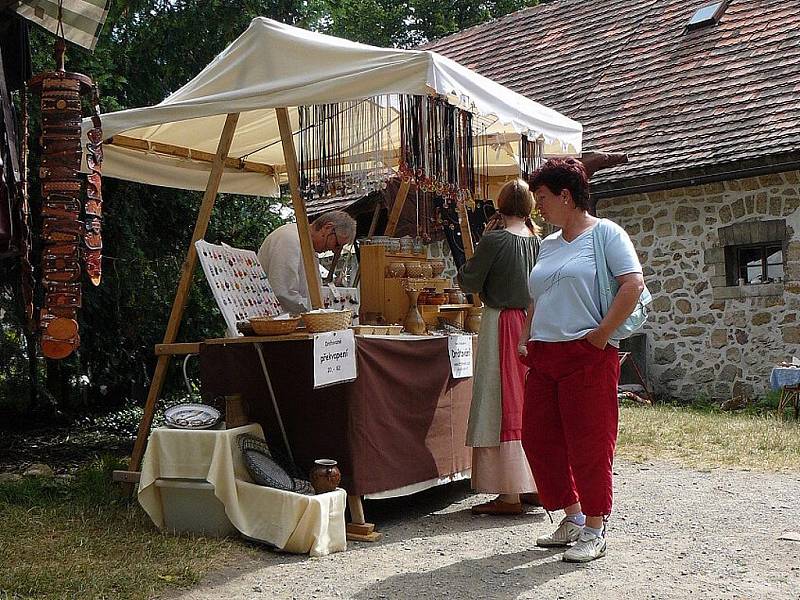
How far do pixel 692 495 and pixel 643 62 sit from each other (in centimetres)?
842

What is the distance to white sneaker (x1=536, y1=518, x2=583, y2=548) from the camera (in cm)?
417

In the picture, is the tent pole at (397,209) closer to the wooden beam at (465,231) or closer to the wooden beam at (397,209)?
the wooden beam at (397,209)

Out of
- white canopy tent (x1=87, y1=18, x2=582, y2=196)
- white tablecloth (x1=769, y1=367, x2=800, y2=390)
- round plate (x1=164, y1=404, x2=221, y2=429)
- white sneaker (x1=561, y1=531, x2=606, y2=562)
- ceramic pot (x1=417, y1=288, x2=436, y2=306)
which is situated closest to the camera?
white sneaker (x1=561, y1=531, x2=606, y2=562)

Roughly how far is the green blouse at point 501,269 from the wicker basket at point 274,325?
3.17 feet

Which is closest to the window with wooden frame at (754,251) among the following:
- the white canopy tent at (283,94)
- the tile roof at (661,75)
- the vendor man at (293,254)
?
the tile roof at (661,75)

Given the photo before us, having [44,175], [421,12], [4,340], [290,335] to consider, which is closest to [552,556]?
[290,335]

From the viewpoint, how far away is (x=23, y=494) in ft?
18.0

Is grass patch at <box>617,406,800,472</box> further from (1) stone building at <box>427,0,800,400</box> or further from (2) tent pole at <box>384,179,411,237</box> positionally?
(2) tent pole at <box>384,179,411,237</box>

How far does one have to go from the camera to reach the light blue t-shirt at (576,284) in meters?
3.89

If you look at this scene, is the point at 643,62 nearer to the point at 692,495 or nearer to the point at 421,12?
the point at 692,495

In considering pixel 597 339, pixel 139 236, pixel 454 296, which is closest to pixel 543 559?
pixel 597 339

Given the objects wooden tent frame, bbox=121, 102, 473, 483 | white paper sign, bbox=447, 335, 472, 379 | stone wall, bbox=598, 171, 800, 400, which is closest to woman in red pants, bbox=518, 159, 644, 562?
white paper sign, bbox=447, 335, 472, 379

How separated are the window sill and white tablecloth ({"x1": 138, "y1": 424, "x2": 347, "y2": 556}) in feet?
23.2

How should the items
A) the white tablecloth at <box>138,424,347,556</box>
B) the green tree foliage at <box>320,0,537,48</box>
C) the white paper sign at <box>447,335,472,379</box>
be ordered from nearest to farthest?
1. the white tablecloth at <box>138,424,347,556</box>
2. the white paper sign at <box>447,335,472,379</box>
3. the green tree foliage at <box>320,0,537,48</box>
